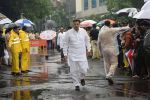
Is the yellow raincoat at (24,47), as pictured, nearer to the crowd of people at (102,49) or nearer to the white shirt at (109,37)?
the crowd of people at (102,49)

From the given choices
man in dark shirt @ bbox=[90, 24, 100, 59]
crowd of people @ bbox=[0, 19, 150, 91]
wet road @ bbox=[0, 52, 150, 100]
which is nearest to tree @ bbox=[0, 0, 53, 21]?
man in dark shirt @ bbox=[90, 24, 100, 59]

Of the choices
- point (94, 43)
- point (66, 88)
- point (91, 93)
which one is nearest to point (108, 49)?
point (66, 88)

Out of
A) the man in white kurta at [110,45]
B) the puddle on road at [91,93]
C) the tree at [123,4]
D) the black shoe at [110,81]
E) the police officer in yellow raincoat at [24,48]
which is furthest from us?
the tree at [123,4]

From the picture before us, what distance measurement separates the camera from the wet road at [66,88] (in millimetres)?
11383

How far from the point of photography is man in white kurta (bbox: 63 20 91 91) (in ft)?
42.1

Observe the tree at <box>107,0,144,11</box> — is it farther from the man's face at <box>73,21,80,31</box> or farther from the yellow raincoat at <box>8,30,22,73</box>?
the man's face at <box>73,21,80,31</box>

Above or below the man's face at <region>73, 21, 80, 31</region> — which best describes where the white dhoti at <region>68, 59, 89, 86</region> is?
below

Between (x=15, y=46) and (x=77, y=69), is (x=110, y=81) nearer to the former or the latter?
(x=77, y=69)

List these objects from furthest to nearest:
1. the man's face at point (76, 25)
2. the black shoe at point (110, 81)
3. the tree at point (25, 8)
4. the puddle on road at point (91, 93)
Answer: the tree at point (25, 8) → the black shoe at point (110, 81) → the man's face at point (76, 25) → the puddle on road at point (91, 93)

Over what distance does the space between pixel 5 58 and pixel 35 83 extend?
7.68m

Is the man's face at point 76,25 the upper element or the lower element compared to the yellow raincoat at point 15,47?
upper

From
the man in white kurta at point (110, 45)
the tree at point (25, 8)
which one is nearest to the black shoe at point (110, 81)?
the man in white kurta at point (110, 45)

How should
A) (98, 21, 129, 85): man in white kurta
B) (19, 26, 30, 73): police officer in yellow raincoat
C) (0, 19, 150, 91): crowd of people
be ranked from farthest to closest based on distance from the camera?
1. (19, 26, 30, 73): police officer in yellow raincoat
2. (98, 21, 129, 85): man in white kurta
3. (0, 19, 150, 91): crowd of people

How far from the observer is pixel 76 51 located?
12.9 meters
